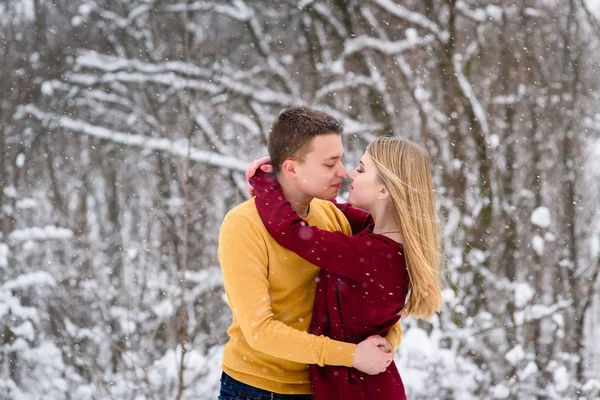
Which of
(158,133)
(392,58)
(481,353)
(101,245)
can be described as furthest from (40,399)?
(392,58)

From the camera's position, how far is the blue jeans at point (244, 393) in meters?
2.16

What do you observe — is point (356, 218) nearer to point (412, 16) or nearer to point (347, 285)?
point (347, 285)

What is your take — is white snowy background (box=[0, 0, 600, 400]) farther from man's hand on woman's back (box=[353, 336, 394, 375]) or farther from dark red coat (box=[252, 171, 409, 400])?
man's hand on woman's back (box=[353, 336, 394, 375])

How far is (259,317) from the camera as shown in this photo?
6.56 feet

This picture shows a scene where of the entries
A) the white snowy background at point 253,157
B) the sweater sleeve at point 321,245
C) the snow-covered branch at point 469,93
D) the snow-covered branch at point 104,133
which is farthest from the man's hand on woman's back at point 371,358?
the snow-covered branch at point 104,133

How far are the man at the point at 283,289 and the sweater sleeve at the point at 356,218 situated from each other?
28 cm

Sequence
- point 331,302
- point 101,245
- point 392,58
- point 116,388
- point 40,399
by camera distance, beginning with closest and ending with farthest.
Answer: point 331,302 < point 116,388 < point 40,399 < point 392,58 < point 101,245

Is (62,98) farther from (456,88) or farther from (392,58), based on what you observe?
(456,88)

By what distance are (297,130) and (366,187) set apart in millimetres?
297

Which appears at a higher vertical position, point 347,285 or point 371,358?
point 347,285

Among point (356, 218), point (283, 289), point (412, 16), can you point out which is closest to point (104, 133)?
point (412, 16)

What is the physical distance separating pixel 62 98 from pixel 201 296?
10.7ft

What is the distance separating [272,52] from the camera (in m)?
8.33

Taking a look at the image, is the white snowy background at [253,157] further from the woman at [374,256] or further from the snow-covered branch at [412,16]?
the woman at [374,256]
